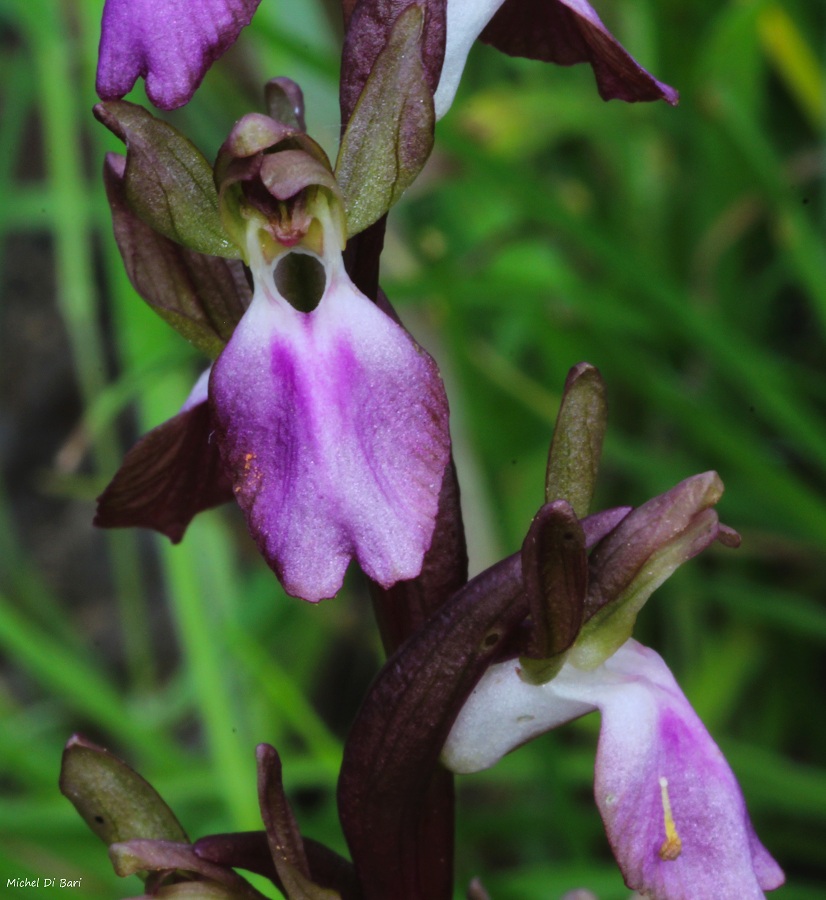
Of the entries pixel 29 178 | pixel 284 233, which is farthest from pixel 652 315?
pixel 29 178

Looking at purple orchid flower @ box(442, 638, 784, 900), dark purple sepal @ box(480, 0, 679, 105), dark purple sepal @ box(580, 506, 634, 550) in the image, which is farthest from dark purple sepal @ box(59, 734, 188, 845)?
dark purple sepal @ box(480, 0, 679, 105)

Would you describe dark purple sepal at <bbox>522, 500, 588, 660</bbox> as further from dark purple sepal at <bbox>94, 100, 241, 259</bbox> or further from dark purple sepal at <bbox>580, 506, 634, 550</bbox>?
dark purple sepal at <bbox>94, 100, 241, 259</bbox>

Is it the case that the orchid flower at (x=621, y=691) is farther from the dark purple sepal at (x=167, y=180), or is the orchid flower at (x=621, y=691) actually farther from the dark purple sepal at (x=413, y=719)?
the dark purple sepal at (x=167, y=180)

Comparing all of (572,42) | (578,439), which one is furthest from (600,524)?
(572,42)

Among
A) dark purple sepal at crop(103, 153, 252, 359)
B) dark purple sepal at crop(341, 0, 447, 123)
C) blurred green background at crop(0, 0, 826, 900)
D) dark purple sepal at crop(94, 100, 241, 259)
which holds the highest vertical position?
dark purple sepal at crop(341, 0, 447, 123)

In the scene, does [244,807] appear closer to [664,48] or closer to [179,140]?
[179,140]

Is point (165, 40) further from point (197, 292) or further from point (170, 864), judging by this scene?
point (170, 864)
